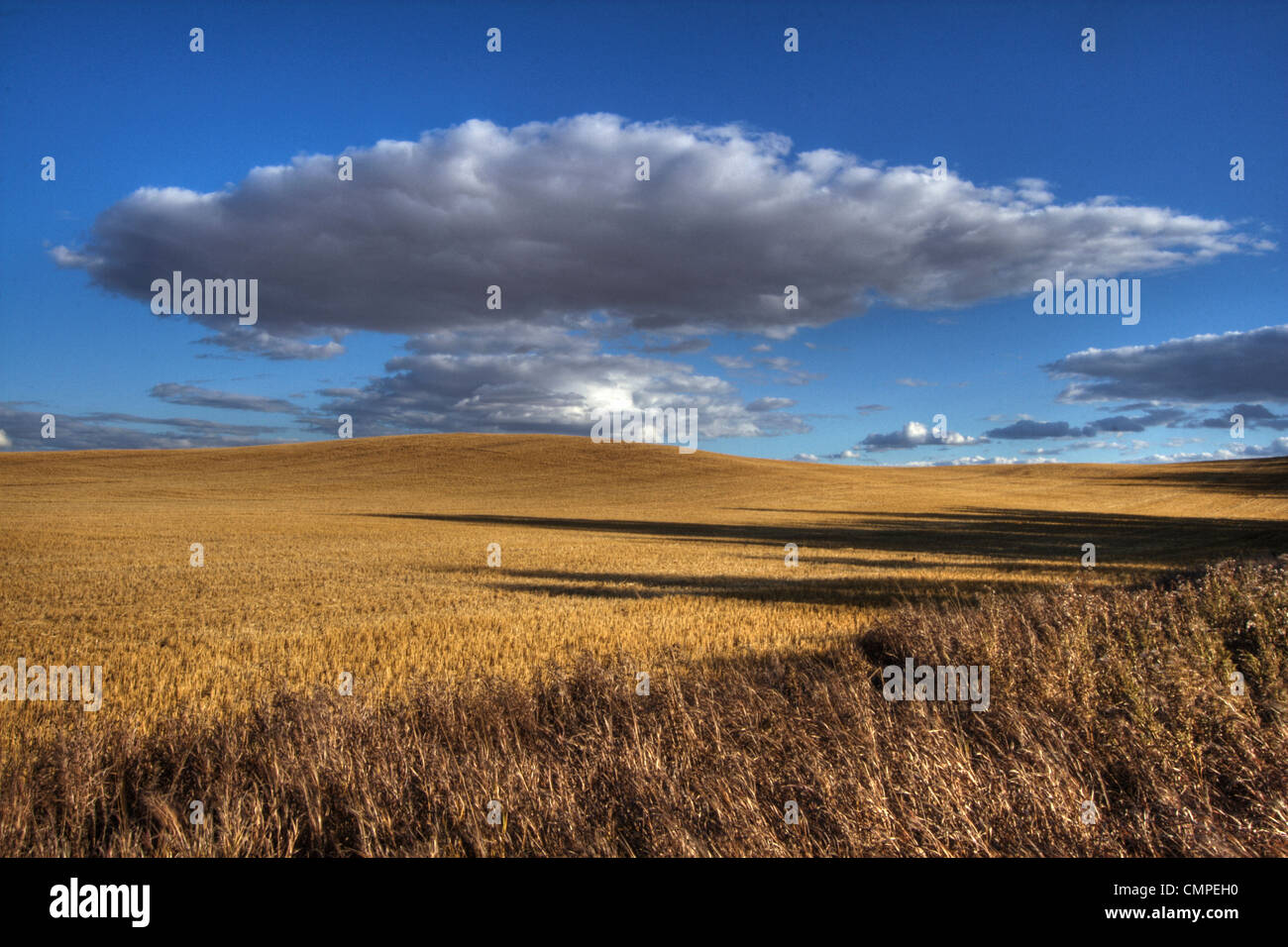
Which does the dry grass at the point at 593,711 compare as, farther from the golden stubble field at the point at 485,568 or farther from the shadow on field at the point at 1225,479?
the shadow on field at the point at 1225,479

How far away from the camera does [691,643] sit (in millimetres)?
12555

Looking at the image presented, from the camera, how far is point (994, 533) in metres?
40.0

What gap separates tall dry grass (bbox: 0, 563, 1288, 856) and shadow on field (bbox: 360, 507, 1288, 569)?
63.2 feet

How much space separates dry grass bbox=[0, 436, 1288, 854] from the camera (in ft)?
15.7

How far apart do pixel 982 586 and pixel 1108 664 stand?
41.5 feet

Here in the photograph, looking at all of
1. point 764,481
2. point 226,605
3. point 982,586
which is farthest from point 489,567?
point 764,481

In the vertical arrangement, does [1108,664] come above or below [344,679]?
above

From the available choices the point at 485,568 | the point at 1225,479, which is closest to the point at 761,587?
the point at 485,568

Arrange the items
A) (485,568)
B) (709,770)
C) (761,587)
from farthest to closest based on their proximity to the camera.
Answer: (485,568)
(761,587)
(709,770)

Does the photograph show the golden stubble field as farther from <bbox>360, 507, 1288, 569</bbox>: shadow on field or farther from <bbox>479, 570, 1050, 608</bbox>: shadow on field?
<bbox>360, 507, 1288, 569</bbox>: shadow on field

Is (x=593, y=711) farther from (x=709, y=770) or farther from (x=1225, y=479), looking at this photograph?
(x=1225, y=479)

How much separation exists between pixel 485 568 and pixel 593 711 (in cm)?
1775

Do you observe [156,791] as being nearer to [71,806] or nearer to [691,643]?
[71,806]
